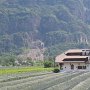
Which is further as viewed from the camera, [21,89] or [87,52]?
[87,52]

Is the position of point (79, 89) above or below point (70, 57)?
below

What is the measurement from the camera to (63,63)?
90.5 meters

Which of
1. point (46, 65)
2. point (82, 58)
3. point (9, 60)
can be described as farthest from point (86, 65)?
point (9, 60)

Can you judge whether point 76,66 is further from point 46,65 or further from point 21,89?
point 21,89

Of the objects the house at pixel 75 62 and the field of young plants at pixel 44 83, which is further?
the house at pixel 75 62

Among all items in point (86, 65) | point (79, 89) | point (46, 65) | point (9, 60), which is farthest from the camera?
point (9, 60)

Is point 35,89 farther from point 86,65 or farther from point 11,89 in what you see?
point 86,65

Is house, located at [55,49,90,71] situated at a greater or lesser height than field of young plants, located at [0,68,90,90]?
greater

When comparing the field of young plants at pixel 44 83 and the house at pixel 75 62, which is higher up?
the house at pixel 75 62

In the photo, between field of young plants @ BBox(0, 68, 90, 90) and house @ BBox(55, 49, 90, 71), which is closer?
field of young plants @ BBox(0, 68, 90, 90)

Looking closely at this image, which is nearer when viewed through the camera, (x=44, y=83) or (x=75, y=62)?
(x=44, y=83)

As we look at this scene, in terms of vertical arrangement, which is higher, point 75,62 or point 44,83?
point 75,62

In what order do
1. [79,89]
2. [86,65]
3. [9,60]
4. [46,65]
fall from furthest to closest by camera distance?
[9,60] → [46,65] → [86,65] → [79,89]

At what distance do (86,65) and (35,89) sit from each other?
6121 centimetres
